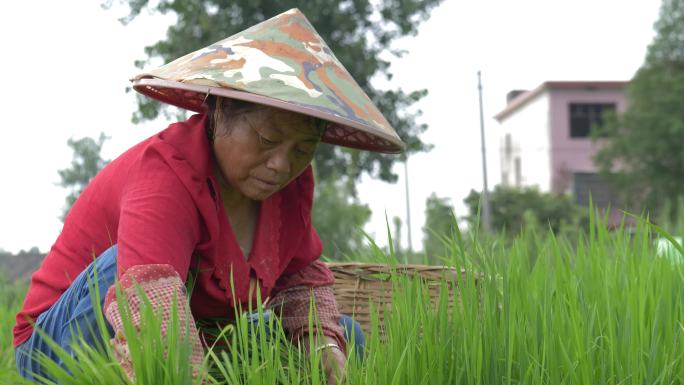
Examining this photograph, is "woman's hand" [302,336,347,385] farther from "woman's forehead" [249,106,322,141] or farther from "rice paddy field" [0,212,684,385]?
"woman's forehead" [249,106,322,141]

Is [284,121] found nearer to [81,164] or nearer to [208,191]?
[208,191]

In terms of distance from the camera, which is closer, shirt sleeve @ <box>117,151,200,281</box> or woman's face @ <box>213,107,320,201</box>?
shirt sleeve @ <box>117,151,200,281</box>

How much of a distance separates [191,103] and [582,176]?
112 feet

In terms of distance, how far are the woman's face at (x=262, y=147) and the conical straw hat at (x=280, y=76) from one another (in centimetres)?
8

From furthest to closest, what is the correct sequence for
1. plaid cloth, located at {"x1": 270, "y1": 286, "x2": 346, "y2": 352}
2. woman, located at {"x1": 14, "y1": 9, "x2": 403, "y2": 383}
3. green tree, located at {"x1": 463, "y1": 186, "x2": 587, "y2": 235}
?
green tree, located at {"x1": 463, "y1": 186, "x2": 587, "y2": 235}, plaid cloth, located at {"x1": 270, "y1": 286, "x2": 346, "y2": 352}, woman, located at {"x1": 14, "y1": 9, "x2": 403, "y2": 383}

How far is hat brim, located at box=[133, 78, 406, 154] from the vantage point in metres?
1.72

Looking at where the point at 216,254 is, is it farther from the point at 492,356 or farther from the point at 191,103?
the point at 492,356

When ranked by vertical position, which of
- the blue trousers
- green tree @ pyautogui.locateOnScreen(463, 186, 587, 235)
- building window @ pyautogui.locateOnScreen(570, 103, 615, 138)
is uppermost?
building window @ pyautogui.locateOnScreen(570, 103, 615, 138)

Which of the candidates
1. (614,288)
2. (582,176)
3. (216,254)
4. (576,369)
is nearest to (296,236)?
(216,254)

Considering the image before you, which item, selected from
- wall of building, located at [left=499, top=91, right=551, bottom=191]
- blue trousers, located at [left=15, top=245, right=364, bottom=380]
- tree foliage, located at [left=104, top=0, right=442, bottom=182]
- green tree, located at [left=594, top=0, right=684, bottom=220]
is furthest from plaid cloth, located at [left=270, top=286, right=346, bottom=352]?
wall of building, located at [left=499, top=91, right=551, bottom=191]

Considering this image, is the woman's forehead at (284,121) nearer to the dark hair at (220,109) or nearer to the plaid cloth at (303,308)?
the dark hair at (220,109)

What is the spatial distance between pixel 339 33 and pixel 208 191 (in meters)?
12.6

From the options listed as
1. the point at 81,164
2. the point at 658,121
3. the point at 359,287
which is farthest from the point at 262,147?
the point at 81,164

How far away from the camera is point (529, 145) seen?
36.7 metres
